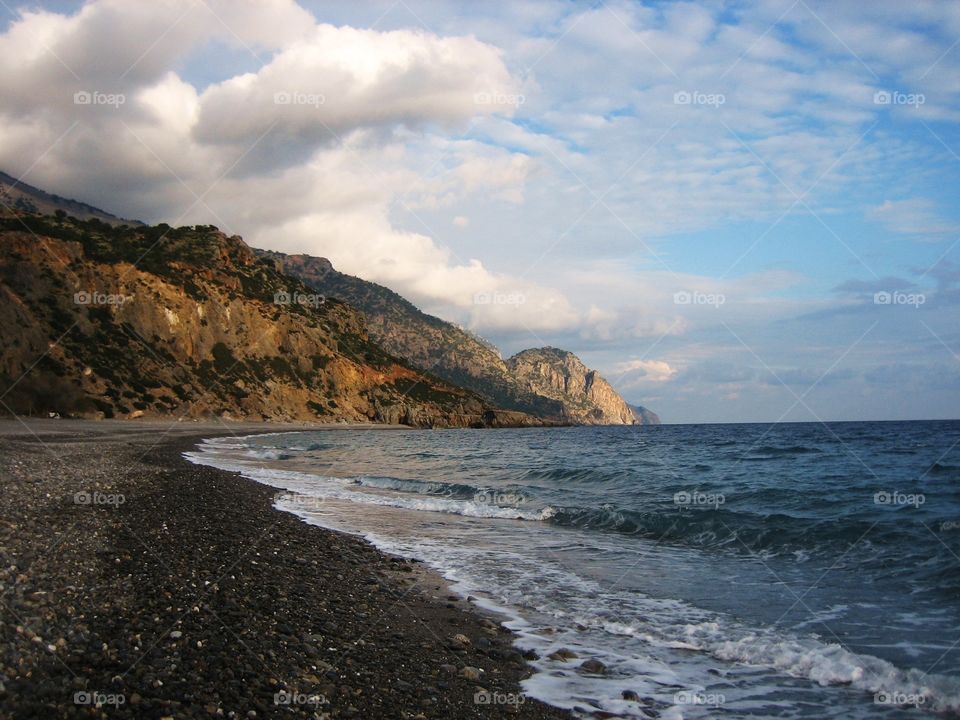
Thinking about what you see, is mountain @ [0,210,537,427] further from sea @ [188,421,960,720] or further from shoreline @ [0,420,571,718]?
shoreline @ [0,420,571,718]

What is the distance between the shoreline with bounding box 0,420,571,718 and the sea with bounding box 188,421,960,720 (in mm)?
1031

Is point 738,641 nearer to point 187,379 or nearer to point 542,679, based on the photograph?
point 542,679

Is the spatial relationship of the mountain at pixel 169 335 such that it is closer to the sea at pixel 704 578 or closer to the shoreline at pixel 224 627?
the sea at pixel 704 578

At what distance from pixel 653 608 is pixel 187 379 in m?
94.1

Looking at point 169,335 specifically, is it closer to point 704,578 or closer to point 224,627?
point 704,578

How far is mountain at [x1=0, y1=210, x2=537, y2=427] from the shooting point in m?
72.2

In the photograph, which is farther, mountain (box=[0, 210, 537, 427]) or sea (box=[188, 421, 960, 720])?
mountain (box=[0, 210, 537, 427])

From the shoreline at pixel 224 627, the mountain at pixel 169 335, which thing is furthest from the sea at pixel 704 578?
the mountain at pixel 169 335

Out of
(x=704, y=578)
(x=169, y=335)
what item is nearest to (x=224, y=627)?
(x=704, y=578)

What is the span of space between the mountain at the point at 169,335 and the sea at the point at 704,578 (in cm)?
5616

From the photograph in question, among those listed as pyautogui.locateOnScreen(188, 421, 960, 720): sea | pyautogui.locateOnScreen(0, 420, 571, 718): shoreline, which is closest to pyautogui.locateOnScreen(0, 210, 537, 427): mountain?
pyautogui.locateOnScreen(188, 421, 960, 720): sea

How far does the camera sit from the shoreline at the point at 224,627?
5.82 meters

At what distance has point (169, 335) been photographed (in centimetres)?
→ 9425

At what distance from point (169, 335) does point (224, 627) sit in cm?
9751
